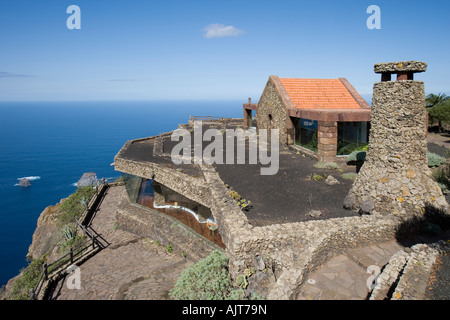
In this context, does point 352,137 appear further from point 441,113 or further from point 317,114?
point 441,113

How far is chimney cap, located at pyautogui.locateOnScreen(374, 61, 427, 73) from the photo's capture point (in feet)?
25.3

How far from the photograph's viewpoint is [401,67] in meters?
7.85

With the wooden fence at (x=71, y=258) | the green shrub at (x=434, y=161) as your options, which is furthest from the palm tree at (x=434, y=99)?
the wooden fence at (x=71, y=258)

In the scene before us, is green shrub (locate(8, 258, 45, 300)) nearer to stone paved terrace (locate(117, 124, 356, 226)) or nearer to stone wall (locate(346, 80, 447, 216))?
stone paved terrace (locate(117, 124, 356, 226))

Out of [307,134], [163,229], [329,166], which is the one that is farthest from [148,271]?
[307,134]

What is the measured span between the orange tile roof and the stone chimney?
393 inches

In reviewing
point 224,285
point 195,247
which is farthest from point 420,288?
point 195,247

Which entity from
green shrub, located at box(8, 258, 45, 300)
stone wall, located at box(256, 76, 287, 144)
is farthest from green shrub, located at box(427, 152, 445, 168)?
green shrub, located at box(8, 258, 45, 300)

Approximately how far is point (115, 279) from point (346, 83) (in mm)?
18837

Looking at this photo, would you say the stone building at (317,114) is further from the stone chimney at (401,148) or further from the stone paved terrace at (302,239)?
the stone chimney at (401,148)

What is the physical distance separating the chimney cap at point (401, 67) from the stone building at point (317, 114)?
238 inches

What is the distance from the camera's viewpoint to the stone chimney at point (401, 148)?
7.84 m

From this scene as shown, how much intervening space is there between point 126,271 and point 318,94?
15695mm

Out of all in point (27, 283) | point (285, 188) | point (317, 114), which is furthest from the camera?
point (317, 114)
